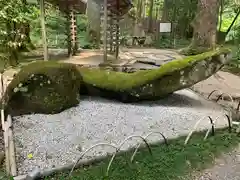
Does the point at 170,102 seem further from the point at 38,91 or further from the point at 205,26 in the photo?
the point at 205,26

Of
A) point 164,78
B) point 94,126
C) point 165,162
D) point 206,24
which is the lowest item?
point 165,162

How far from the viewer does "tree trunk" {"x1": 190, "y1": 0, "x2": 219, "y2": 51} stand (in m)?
9.59

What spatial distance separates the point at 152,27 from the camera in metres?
15.9

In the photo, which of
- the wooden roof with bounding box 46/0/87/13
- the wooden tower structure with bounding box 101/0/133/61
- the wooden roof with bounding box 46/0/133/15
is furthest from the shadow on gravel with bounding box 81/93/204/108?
the wooden roof with bounding box 46/0/87/13

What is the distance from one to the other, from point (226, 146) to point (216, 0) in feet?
23.1

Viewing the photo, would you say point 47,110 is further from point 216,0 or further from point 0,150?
point 216,0

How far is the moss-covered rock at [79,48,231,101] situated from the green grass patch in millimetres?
1429

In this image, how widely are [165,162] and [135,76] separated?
233 cm

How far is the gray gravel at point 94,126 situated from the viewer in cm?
347

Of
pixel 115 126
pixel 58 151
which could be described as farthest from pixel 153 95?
pixel 58 151

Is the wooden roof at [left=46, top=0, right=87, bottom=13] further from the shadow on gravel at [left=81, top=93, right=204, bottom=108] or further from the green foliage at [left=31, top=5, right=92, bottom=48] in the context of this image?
the shadow on gravel at [left=81, top=93, right=204, bottom=108]

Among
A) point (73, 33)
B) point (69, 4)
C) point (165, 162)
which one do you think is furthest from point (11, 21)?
point (165, 162)

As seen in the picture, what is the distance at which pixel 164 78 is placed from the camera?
5215mm

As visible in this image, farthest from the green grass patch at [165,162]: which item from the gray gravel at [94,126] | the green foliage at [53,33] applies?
the green foliage at [53,33]
